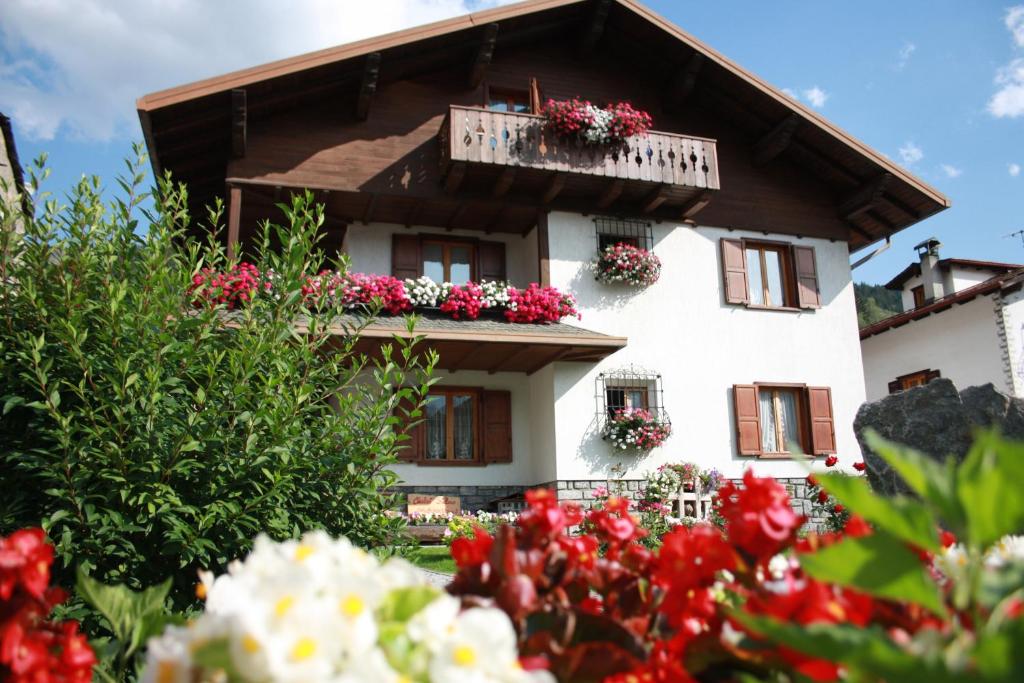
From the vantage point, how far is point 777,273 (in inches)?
627

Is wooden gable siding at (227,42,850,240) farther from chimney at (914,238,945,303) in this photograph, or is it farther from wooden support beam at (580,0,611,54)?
chimney at (914,238,945,303)

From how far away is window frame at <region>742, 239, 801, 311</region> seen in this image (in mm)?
15656

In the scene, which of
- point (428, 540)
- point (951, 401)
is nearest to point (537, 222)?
point (428, 540)

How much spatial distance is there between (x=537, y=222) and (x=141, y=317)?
38.1 ft

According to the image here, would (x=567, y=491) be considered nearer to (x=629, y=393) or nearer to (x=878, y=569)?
(x=629, y=393)

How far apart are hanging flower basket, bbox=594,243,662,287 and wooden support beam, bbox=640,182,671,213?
0.86 meters

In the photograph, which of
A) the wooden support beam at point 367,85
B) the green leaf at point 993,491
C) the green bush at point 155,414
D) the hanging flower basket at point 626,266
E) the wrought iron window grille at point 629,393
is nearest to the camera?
the green leaf at point 993,491

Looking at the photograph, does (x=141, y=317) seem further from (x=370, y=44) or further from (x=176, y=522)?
(x=370, y=44)

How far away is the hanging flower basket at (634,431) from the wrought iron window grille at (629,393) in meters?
0.22

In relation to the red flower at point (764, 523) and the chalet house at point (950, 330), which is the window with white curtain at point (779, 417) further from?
the red flower at point (764, 523)

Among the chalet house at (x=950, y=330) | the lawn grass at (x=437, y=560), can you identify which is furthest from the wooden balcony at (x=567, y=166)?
the chalet house at (x=950, y=330)

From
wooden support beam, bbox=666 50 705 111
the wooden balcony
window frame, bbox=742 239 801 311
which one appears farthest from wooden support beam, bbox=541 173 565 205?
window frame, bbox=742 239 801 311

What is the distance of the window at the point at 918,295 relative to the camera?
23.2 meters

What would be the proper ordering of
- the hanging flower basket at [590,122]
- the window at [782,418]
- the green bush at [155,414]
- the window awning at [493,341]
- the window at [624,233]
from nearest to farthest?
the green bush at [155,414] → the window awning at [493,341] → the hanging flower basket at [590,122] → the window at [782,418] → the window at [624,233]
